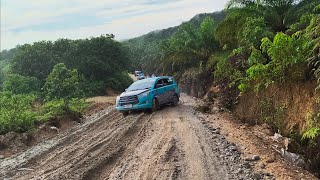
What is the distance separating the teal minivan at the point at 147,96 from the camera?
15965 millimetres

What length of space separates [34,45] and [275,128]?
A: 37.1 metres

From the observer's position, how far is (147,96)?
16.0m

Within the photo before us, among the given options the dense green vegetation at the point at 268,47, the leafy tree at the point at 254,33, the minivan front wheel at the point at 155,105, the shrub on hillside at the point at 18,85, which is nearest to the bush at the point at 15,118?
the minivan front wheel at the point at 155,105

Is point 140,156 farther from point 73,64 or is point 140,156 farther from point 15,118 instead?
point 73,64

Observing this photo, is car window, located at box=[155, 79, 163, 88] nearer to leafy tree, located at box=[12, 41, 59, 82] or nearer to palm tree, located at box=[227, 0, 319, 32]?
palm tree, located at box=[227, 0, 319, 32]

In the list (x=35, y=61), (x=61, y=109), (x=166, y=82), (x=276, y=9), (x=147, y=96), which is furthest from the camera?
(x=35, y=61)

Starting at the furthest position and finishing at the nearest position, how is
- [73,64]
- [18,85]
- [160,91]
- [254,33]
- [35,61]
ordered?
[73,64] → [35,61] → [18,85] → [160,91] → [254,33]

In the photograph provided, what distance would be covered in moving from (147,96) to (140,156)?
732 cm

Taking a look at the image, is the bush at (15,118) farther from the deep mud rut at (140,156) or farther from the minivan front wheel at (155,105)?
the minivan front wheel at (155,105)

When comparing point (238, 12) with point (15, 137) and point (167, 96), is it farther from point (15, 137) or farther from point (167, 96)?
point (15, 137)

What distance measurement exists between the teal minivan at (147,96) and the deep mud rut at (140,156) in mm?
2930

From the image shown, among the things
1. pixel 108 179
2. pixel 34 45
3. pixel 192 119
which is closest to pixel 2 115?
pixel 192 119

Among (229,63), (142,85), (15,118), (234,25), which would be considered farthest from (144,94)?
(15,118)

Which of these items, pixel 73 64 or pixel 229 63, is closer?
pixel 229 63
